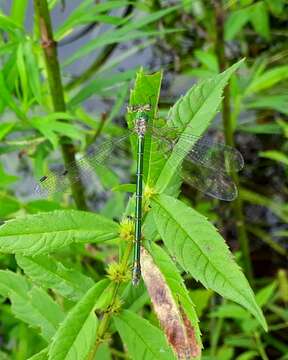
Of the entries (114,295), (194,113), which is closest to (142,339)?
(114,295)

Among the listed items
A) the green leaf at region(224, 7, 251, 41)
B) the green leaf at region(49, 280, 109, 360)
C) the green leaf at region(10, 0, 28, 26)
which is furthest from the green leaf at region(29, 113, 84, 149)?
the green leaf at region(224, 7, 251, 41)

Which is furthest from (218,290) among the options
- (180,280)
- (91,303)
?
(91,303)

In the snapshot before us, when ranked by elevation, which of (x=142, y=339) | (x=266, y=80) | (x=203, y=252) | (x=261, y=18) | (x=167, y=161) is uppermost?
(x=261, y=18)

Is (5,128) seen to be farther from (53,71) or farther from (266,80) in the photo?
(266,80)

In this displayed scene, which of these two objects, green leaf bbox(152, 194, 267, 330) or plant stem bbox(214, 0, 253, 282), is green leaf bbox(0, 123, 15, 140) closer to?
plant stem bbox(214, 0, 253, 282)

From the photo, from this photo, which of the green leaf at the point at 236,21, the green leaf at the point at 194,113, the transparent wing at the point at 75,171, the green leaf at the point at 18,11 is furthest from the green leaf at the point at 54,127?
the green leaf at the point at 236,21

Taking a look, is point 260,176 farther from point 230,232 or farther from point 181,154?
point 181,154

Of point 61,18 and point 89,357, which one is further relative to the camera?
point 61,18
